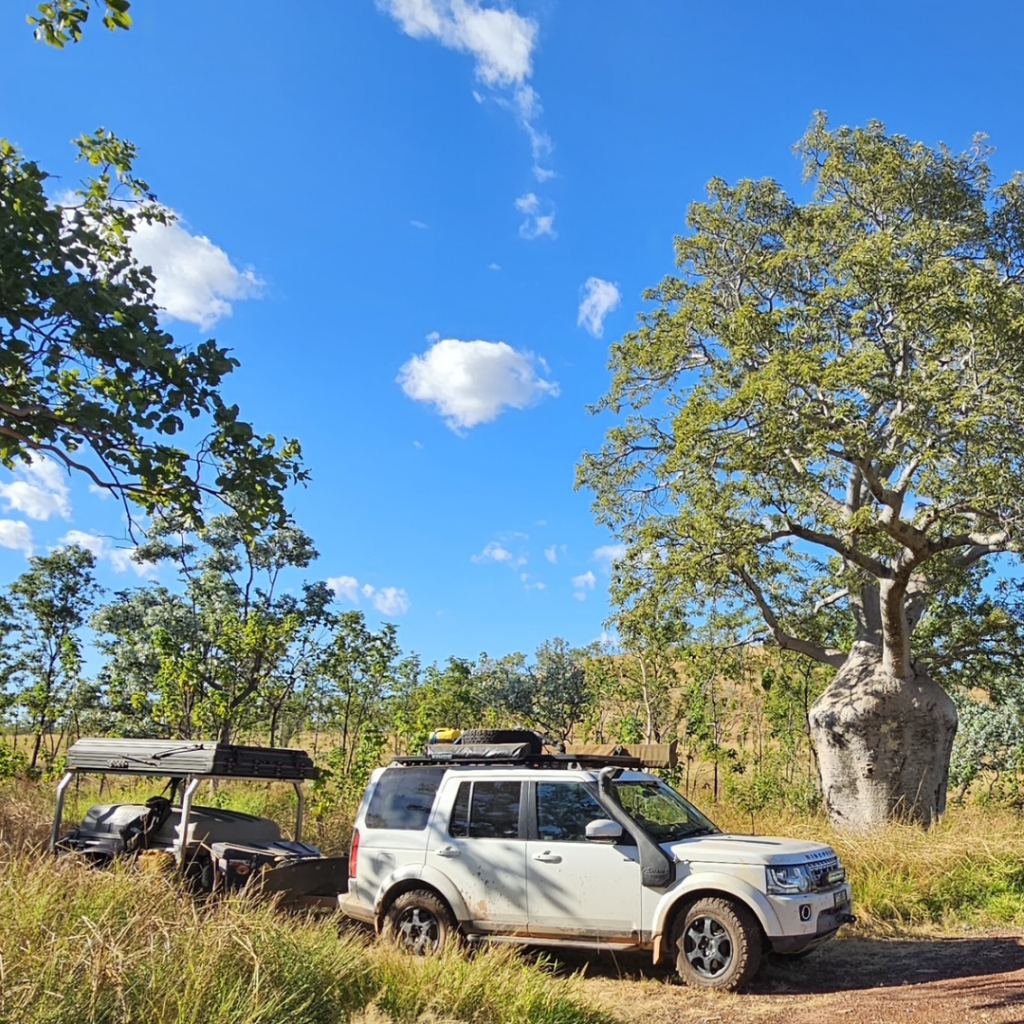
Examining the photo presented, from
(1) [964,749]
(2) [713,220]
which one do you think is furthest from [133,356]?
(1) [964,749]

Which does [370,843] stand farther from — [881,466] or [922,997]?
[881,466]

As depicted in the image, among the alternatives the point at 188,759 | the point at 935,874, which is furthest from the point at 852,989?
the point at 188,759

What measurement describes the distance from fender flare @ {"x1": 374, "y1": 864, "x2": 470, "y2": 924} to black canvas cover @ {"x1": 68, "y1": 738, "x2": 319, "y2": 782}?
5.91ft

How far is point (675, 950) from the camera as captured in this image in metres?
7.76

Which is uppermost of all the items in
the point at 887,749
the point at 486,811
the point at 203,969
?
the point at 887,749

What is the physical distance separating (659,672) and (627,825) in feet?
48.7

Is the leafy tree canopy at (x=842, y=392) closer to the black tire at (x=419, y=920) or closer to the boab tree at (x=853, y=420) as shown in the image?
the boab tree at (x=853, y=420)

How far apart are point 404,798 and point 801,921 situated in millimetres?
3863

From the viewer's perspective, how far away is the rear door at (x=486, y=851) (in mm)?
8367

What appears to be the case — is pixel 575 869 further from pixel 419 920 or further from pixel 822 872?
pixel 822 872

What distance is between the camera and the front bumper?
7477 mm

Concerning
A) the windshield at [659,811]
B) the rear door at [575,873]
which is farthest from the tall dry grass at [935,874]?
the rear door at [575,873]

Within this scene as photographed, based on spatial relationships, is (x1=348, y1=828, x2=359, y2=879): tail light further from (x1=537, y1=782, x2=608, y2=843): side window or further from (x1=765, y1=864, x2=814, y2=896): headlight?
(x1=765, y1=864, x2=814, y2=896): headlight

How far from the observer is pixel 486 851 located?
8570 mm
